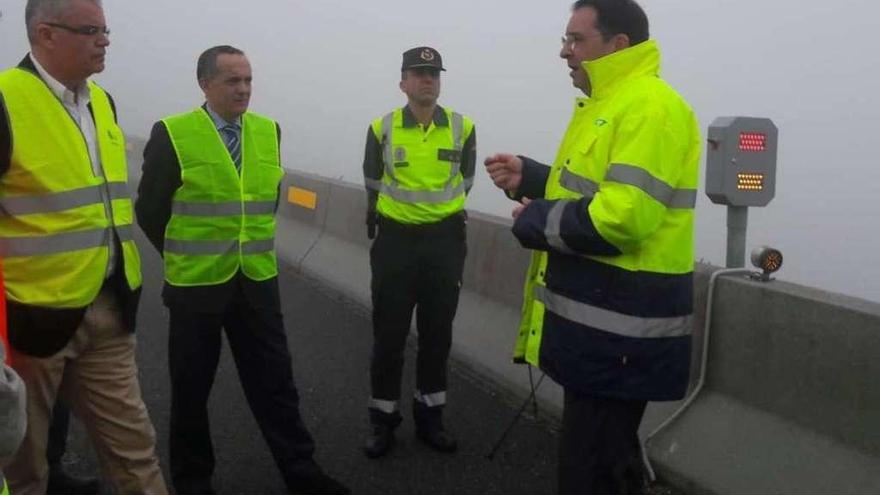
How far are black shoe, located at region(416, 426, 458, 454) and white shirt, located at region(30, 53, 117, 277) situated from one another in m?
2.24

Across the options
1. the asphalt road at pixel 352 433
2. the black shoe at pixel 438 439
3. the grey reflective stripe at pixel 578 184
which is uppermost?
the grey reflective stripe at pixel 578 184

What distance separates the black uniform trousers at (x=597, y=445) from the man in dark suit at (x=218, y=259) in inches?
66.3

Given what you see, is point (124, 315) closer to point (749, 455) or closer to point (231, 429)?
point (231, 429)

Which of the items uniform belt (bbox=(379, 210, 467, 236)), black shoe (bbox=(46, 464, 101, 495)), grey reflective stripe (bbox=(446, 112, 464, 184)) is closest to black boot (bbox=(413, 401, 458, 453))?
uniform belt (bbox=(379, 210, 467, 236))

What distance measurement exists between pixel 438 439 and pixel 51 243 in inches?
99.8

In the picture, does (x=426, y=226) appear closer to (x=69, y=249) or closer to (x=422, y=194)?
(x=422, y=194)

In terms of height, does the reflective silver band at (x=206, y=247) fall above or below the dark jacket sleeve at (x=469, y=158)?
below

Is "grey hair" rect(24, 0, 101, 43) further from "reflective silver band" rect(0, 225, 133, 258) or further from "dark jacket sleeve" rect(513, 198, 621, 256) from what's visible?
"dark jacket sleeve" rect(513, 198, 621, 256)

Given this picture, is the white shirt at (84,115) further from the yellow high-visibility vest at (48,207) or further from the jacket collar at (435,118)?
the jacket collar at (435,118)

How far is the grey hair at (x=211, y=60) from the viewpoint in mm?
4402

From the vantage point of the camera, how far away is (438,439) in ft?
17.3

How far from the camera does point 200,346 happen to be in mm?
4438

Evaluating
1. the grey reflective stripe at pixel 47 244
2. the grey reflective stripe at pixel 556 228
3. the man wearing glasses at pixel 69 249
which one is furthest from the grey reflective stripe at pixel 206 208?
the grey reflective stripe at pixel 556 228

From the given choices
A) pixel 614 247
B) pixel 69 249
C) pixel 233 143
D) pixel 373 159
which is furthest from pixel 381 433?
pixel 614 247
